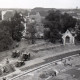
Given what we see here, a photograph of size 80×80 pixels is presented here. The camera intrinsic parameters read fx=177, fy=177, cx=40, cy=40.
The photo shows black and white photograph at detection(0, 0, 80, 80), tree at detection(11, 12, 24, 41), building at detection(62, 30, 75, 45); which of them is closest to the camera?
black and white photograph at detection(0, 0, 80, 80)

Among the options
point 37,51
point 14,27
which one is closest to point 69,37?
point 37,51

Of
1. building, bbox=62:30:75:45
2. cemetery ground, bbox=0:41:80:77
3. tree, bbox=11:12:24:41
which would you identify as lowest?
cemetery ground, bbox=0:41:80:77

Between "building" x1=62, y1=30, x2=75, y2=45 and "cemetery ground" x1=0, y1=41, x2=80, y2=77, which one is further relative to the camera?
"building" x1=62, y1=30, x2=75, y2=45

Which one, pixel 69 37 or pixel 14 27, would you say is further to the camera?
pixel 69 37

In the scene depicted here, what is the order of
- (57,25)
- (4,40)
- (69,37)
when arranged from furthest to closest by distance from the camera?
(57,25) < (69,37) < (4,40)

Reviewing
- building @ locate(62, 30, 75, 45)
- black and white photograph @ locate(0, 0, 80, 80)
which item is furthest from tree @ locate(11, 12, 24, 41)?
building @ locate(62, 30, 75, 45)

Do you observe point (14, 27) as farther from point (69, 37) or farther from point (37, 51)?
point (69, 37)

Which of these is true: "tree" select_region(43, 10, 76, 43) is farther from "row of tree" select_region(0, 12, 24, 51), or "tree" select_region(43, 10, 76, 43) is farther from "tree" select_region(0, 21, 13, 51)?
"tree" select_region(0, 21, 13, 51)
